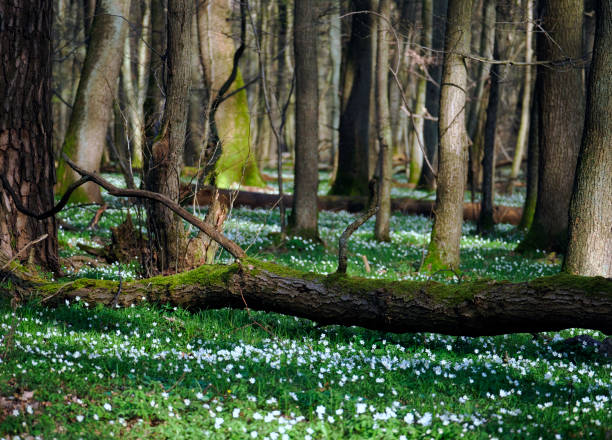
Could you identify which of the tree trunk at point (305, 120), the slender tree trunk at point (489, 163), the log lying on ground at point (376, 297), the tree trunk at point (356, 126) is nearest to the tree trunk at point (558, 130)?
the slender tree trunk at point (489, 163)

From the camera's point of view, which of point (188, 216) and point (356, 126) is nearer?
point (188, 216)

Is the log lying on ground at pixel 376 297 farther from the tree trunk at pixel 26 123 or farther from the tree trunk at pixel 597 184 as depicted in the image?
the tree trunk at pixel 597 184

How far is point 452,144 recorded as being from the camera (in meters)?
10.6

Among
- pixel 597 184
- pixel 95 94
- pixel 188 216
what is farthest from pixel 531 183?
pixel 188 216

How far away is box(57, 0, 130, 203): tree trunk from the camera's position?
48.9 ft

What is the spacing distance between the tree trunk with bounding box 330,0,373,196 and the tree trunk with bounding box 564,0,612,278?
1300 centimetres

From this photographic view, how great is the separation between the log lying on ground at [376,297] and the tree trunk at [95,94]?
8.49 metres

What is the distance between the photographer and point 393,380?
543 centimetres

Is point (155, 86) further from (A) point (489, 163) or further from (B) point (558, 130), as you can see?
(B) point (558, 130)

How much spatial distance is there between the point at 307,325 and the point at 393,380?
202 cm

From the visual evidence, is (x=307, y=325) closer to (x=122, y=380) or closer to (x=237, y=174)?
(x=122, y=380)

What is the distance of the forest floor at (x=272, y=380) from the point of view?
14.2 ft

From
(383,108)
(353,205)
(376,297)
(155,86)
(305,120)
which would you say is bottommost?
(376,297)

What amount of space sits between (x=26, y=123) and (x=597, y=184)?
809cm
